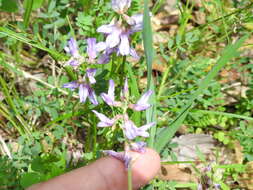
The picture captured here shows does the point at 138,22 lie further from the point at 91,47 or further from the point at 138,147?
the point at 138,147

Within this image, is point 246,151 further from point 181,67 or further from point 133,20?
point 133,20

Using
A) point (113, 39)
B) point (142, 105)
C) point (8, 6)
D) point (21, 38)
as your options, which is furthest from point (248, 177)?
point (8, 6)

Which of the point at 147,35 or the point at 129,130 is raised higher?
the point at 147,35

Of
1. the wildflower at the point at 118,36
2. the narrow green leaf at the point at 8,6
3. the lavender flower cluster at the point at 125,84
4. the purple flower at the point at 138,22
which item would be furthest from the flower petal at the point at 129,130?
the narrow green leaf at the point at 8,6

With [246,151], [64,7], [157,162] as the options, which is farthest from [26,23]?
[246,151]

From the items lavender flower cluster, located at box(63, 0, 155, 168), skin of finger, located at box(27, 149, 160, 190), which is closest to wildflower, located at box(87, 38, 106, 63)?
lavender flower cluster, located at box(63, 0, 155, 168)

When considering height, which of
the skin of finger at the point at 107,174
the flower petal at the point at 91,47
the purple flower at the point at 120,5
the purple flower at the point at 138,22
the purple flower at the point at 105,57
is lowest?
the skin of finger at the point at 107,174

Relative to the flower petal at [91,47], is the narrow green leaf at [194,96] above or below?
below

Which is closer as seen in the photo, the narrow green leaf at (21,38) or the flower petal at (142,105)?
the flower petal at (142,105)

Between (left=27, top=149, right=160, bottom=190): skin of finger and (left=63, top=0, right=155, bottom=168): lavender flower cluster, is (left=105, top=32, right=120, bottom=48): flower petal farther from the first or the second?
(left=27, top=149, right=160, bottom=190): skin of finger

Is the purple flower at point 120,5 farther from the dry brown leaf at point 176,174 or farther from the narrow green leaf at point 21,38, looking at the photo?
the dry brown leaf at point 176,174
